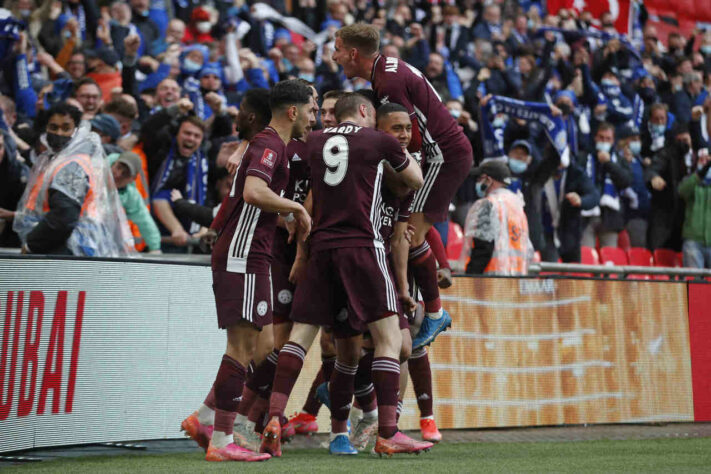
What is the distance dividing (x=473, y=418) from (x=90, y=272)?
143 inches

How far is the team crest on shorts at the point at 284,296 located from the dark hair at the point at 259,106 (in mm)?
1117

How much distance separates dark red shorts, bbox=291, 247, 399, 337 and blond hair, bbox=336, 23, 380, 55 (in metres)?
1.38

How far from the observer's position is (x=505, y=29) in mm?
17516

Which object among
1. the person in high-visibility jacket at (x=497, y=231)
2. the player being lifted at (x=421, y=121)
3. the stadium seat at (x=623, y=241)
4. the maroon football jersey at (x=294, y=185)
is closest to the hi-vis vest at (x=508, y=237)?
the person in high-visibility jacket at (x=497, y=231)

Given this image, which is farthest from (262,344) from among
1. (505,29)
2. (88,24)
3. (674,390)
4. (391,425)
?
(505,29)

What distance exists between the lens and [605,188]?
13586mm

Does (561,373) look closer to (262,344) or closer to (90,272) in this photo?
(262,344)

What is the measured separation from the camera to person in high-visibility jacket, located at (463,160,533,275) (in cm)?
970

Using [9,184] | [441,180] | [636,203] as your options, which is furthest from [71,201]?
[636,203]

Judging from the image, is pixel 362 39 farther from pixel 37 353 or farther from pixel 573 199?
pixel 573 199

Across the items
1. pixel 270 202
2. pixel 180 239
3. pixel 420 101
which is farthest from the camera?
pixel 180 239

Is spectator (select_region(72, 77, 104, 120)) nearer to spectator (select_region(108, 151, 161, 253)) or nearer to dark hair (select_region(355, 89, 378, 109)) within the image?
spectator (select_region(108, 151, 161, 253))

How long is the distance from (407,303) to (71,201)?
2528mm

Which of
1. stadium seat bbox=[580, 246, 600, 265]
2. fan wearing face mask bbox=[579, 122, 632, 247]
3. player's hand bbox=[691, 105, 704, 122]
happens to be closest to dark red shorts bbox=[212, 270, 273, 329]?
stadium seat bbox=[580, 246, 600, 265]
